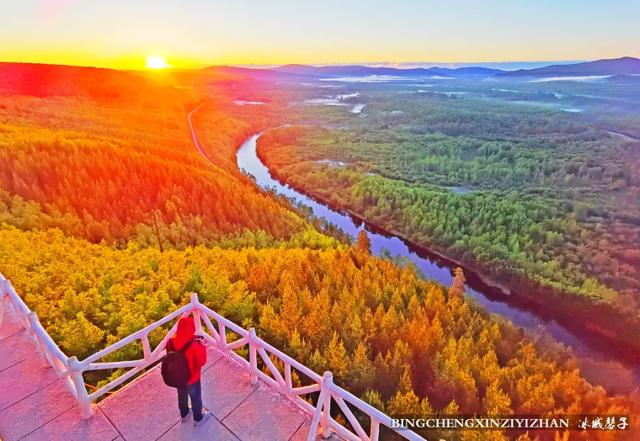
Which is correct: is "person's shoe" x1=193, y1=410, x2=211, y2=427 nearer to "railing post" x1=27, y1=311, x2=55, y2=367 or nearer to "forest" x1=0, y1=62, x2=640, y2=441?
"railing post" x1=27, y1=311, x2=55, y2=367

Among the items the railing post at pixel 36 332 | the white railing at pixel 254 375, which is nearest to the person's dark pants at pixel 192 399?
the white railing at pixel 254 375

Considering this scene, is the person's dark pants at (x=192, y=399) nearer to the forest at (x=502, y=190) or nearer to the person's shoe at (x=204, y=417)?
the person's shoe at (x=204, y=417)

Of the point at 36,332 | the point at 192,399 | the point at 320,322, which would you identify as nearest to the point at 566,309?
the point at 320,322

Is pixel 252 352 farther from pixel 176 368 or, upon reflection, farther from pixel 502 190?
pixel 502 190

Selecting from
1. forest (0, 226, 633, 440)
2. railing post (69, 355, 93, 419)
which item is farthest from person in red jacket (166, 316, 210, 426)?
forest (0, 226, 633, 440)

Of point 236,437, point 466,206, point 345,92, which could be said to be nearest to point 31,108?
point 466,206

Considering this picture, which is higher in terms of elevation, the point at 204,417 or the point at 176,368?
the point at 176,368

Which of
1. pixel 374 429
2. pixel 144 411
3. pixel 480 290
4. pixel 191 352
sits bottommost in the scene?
pixel 480 290
